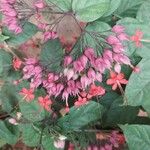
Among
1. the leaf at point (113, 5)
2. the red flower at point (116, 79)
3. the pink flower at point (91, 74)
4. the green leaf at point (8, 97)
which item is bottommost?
the green leaf at point (8, 97)

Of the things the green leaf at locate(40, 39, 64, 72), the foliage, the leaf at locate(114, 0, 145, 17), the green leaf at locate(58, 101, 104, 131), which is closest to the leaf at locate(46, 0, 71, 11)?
the foliage

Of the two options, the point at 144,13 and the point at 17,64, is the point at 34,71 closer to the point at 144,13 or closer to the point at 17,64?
the point at 17,64

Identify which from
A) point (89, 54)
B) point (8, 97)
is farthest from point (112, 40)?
point (8, 97)

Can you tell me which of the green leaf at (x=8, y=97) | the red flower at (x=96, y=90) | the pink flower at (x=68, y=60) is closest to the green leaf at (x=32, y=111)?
the green leaf at (x=8, y=97)

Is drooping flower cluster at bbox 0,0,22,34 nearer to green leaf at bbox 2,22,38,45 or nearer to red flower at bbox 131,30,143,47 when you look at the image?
green leaf at bbox 2,22,38,45

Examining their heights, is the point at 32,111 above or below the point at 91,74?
below

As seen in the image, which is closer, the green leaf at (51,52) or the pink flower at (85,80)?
the pink flower at (85,80)

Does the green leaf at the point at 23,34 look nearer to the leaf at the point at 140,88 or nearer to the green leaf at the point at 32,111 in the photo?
the green leaf at the point at 32,111
